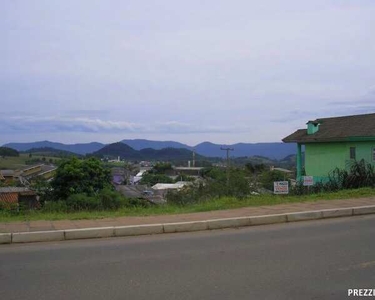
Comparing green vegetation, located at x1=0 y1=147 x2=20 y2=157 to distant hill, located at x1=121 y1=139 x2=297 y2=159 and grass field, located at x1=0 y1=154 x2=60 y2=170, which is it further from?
distant hill, located at x1=121 y1=139 x2=297 y2=159

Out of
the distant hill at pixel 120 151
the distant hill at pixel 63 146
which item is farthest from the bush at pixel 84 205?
the distant hill at pixel 63 146

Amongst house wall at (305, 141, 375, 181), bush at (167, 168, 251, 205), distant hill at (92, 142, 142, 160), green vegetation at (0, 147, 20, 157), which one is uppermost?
distant hill at (92, 142, 142, 160)

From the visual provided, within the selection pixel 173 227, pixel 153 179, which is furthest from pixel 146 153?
pixel 173 227

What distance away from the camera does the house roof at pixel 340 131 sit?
25.3 meters

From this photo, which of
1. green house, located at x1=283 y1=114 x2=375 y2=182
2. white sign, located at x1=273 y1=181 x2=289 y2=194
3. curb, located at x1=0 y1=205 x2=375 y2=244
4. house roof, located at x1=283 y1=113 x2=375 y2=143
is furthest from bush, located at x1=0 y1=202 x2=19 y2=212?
house roof, located at x1=283 y1=113 x2=375 y2=143

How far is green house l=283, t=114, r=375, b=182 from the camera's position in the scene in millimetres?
25172

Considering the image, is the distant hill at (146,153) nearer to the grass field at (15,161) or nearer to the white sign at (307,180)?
the grass field at (15,161)

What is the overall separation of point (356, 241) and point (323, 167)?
71.3 ft

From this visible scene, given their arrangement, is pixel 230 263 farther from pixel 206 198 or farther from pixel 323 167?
A: pixel 323 167

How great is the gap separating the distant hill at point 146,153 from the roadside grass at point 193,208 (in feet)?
284

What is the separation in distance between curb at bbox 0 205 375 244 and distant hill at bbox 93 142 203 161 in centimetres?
8916

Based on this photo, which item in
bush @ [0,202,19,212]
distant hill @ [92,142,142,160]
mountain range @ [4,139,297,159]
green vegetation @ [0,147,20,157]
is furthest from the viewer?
distant hill @ [92,142,142,160]

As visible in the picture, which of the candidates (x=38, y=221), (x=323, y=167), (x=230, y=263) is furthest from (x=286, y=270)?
(x=323, y=167)

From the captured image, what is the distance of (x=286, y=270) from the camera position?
5.65m
